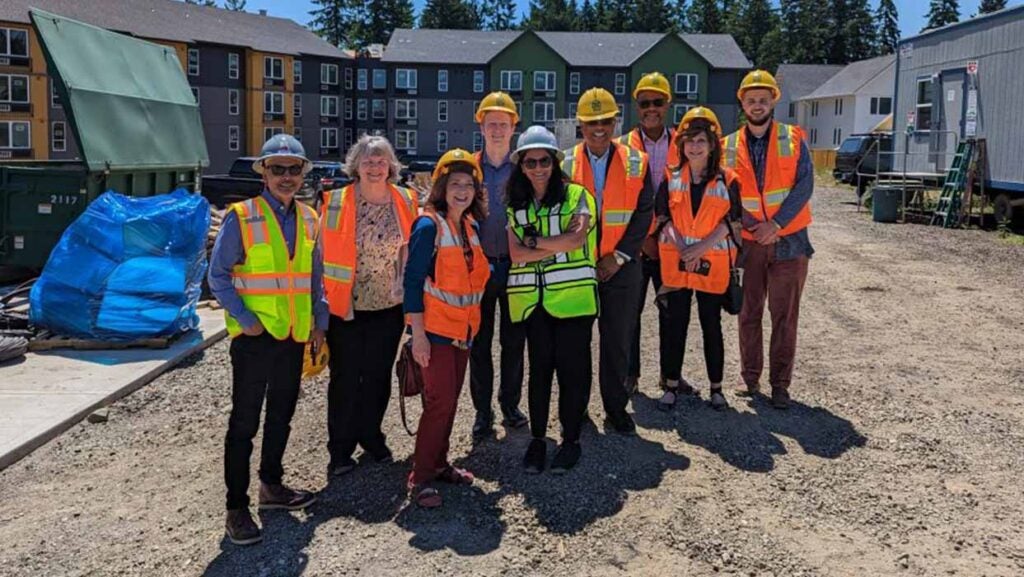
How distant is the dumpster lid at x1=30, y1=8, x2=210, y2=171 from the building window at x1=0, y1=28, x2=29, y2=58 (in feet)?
115

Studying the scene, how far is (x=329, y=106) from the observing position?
61719 mm

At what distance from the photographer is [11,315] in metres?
8.47

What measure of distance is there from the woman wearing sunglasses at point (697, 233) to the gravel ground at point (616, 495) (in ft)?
1.90

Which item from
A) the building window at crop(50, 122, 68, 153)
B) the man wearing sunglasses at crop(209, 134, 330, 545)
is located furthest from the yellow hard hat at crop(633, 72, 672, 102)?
the building window at crop(50, 122, 68, 153)

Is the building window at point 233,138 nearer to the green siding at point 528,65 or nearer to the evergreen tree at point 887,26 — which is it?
the green siding at point 528,65

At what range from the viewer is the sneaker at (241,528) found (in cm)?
416

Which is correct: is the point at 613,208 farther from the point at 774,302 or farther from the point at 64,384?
the point at 64,384

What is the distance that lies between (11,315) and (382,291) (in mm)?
5493

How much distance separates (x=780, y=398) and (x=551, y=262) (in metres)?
2.41

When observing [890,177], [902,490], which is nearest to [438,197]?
[902,490]

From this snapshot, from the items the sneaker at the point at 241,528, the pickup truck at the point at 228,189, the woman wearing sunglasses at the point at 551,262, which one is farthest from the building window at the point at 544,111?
Result: the sneaker at the point at 241,528

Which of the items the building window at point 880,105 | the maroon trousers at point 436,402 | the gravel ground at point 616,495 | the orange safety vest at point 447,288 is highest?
the building window at point 880,105

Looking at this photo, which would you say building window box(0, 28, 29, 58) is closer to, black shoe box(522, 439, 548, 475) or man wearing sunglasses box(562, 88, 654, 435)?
man wearing sunglasses box(562, 88, 654, 435)

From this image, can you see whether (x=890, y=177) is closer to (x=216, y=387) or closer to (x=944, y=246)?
(x=944, y=246)
